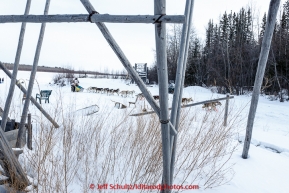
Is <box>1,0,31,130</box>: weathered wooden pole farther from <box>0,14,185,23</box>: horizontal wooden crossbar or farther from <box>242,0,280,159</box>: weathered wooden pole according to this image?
<box>242,0,280,159</box>: weathered wooden pole

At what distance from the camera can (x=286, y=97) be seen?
58.4ft

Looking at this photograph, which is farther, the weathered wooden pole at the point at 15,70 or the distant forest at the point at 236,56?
the distant forest at the point at 236,56

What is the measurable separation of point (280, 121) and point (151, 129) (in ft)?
29.4

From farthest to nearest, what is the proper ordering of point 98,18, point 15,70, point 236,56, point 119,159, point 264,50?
point 236,56, point 264,50, point 15,70, point 119,159, point 98,18

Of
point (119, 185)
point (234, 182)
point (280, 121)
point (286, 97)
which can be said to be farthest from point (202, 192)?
point (286, 97)

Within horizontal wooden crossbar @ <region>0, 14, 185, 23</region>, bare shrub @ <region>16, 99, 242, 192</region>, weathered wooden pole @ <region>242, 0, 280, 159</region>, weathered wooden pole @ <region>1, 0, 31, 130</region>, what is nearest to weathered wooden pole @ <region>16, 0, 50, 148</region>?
weathered wooden pole @ <region>1, 0, 31, 130</region>

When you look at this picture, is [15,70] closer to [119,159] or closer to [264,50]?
[119,159]

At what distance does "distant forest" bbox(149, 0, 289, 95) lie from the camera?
20.1 meters

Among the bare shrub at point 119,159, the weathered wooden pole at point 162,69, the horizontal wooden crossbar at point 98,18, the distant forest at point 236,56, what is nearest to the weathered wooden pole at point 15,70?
the bare shrub at point 119,159

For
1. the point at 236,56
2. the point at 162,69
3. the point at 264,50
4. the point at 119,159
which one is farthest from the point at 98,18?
the point at 236,56

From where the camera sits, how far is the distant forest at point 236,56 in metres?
20.1

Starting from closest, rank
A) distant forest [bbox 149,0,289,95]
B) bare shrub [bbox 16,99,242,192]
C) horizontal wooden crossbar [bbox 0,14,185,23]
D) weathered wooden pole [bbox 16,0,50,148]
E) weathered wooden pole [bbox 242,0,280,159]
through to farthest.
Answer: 1. horizontal wooden crossbar [bbox 0,14,185,23]
2. bare shrub [bbox 16,99,242,192]
3. weathered wooden pole [bbox 242,0,280,159]
4. weathered wooden pole [bbox 16,0,50,148]
5. distant forest [bbox 149,0,289,95]

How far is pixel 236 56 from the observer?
23688 millimetres

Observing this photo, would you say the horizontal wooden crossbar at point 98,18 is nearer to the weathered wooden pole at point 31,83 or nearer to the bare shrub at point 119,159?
the bare shrub at point 119,159
